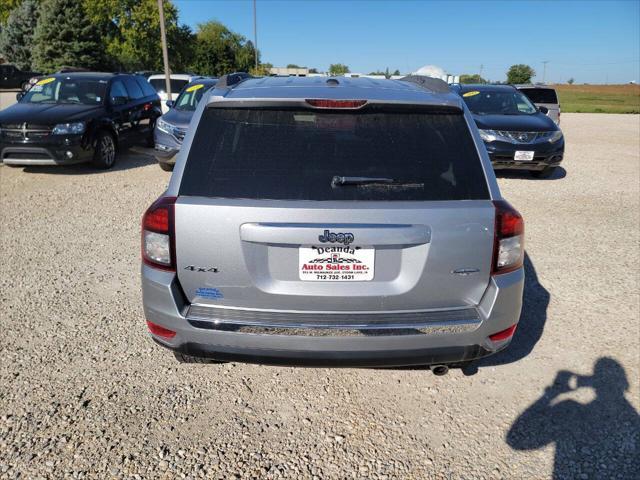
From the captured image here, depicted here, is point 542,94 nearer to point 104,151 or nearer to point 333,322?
point 104,151

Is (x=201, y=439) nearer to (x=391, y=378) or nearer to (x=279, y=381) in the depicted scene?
(x=279, y=381)

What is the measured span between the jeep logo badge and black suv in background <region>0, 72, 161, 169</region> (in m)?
7.82

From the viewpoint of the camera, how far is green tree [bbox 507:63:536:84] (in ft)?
163

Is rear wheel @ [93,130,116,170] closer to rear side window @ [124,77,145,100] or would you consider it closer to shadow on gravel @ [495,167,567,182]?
rear side window @ [124,77,145,100]

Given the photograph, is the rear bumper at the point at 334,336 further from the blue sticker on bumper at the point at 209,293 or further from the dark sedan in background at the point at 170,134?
the dark sedan in background at the point at 170,134

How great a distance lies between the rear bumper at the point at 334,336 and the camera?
2.28m

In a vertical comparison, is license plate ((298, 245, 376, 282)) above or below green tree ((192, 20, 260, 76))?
below

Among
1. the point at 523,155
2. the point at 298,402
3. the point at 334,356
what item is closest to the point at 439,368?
the point at 334,356

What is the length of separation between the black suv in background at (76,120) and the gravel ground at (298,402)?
179 inches

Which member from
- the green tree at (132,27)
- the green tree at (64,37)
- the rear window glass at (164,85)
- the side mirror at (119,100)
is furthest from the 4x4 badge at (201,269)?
the green tree at (64,37)

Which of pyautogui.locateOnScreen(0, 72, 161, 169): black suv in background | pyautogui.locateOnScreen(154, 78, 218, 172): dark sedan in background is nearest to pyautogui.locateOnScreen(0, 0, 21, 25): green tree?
pyautogui.locateOnScreen(0, 72, 161, 169): black suv in background

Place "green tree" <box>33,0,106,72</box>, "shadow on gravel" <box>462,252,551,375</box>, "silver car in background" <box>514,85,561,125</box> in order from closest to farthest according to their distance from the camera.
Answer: "shadow on gravel" <box>462,252,551,375</box> → "silver car in background" <box>514,85,561,125</box> → "green tree" <box>33,0,106,72</box>

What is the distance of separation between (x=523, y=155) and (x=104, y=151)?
26.4 ft

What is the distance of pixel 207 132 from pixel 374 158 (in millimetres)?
839
